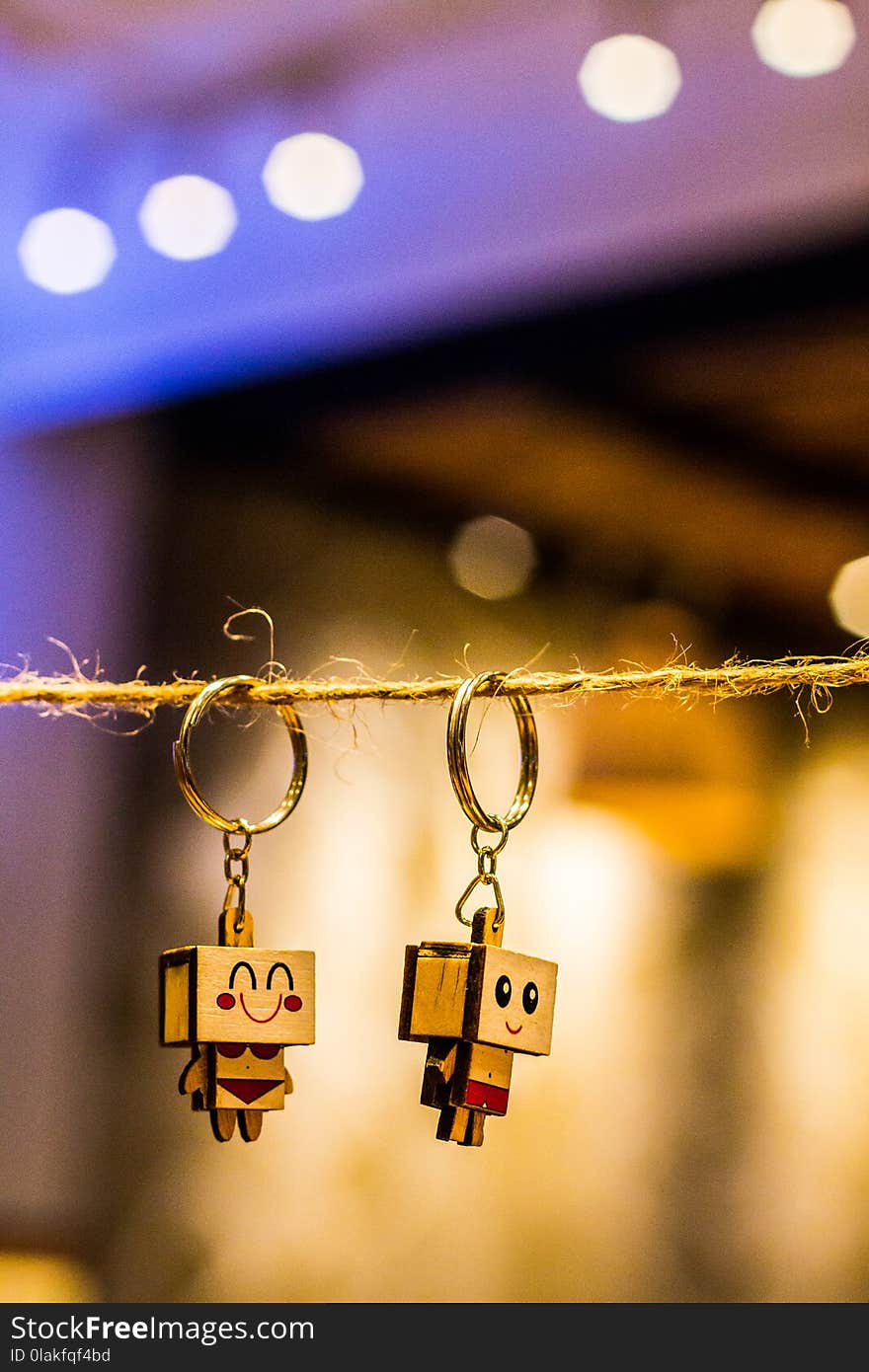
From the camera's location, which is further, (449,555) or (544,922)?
(449,555)

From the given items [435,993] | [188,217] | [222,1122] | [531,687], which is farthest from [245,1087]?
[188,217]

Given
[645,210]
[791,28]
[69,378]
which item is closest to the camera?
[791,28]

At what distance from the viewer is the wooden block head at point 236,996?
0.73 metres

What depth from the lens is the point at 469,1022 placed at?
683 mm

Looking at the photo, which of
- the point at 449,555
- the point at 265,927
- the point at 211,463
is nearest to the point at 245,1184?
the point at 265,927

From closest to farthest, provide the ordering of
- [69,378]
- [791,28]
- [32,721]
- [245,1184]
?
[791,28] → [245,1184] → [32,721] → [69,378]

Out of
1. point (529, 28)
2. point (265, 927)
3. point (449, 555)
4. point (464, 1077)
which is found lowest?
point (464, 1077)

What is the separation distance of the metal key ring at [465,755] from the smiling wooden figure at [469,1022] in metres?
0.07

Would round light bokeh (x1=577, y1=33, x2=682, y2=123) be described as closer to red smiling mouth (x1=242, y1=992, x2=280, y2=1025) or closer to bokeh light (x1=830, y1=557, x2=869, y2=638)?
bokeh light (x1=830, y1=557, x2=869, y2=638)

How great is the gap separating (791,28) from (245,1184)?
79.8 inches

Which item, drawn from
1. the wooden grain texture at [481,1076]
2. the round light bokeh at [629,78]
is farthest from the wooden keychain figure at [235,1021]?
the round light bokeh at [629,78]

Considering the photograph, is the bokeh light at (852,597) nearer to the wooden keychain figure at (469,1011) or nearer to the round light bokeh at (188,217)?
the round light bokeh at (188,217)

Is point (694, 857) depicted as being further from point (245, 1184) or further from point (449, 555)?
point (245, 1184)

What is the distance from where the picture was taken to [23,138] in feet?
6.32
